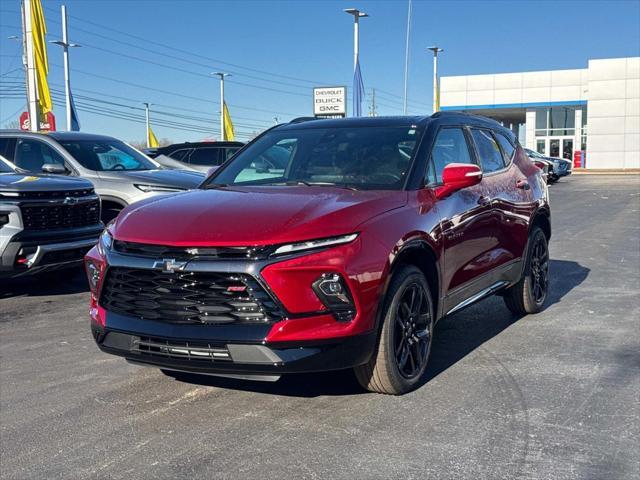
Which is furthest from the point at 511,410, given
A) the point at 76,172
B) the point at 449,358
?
the point at 76,172

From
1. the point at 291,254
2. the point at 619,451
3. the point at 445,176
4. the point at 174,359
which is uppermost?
the point at 445,176

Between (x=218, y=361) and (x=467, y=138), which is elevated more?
(x=467, y=138)

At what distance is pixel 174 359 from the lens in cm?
382

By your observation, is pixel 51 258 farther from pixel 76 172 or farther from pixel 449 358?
pixel 449 358

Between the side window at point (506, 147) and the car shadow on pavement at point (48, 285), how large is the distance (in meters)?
4.98

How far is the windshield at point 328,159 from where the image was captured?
4859mm

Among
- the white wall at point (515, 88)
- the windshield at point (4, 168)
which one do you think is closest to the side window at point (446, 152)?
the windshield at point (4, 168)

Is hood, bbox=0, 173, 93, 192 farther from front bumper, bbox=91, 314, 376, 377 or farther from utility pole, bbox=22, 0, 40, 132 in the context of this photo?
utility pole, bbox=22, 0, 40, 132

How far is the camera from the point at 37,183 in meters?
7.50

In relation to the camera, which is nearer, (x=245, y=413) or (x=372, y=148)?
(x=245, y=413)

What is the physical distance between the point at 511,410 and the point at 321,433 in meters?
1.19

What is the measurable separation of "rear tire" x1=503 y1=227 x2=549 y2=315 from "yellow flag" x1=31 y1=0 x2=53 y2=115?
1558 cm

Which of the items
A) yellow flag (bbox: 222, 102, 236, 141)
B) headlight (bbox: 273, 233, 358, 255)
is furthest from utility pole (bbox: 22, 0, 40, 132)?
yellow flag (bbox: 222, 102, 236, 141)

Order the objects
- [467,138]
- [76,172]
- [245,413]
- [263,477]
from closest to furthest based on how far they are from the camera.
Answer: [263,477] < [245,413] < [467,138] < [76,172]
